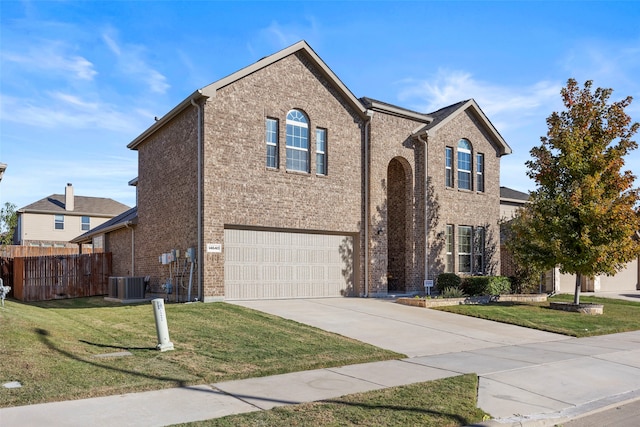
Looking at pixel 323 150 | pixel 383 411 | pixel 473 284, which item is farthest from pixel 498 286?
pixel 383 411

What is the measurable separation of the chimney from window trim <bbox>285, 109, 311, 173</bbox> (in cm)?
3167

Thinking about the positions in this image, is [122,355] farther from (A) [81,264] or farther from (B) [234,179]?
(A) [81,264]

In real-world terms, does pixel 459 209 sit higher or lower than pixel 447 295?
higher

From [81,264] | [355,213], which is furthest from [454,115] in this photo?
[81,264]

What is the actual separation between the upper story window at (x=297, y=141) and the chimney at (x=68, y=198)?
3167cm

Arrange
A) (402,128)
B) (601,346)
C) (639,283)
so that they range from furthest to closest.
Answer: (639,283) < (402,128) < (601,346)

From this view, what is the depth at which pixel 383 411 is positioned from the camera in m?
7.06

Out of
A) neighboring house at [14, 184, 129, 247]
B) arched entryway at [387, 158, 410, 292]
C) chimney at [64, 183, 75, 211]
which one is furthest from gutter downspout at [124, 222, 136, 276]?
chimney at [64, 183, 75, 211]

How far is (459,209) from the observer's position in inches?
942

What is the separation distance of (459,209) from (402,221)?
2794mm

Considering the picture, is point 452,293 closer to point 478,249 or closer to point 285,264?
point 478,249

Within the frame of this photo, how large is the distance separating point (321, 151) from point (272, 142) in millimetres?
2007

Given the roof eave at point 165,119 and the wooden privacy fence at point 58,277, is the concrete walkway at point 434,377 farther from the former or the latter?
the wooden privacy fence at point 58,277

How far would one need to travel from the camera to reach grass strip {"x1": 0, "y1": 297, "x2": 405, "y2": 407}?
7.89 m
